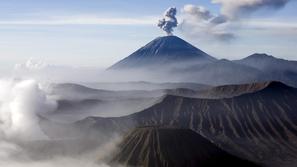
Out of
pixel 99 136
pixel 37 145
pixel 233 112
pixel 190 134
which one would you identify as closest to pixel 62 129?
pixel 99 136

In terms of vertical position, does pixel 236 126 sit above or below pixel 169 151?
below

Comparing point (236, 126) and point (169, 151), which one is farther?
point (236, 126)

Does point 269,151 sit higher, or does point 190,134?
point 190,134

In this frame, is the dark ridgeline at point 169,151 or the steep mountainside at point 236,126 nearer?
Answer: the dark ridgeline at point 169,151

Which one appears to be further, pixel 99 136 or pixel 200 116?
pixel 200 116

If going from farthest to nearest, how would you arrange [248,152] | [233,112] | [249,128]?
[233,112]
[249,128]
[248,152]

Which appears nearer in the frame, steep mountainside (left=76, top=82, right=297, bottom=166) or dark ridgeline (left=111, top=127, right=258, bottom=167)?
dark ridgeline (left=111, top=127, right=258, bottom=167)

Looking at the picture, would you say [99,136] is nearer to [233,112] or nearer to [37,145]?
[37,145]

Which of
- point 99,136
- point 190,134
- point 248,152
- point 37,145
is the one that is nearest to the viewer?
point 190,134
